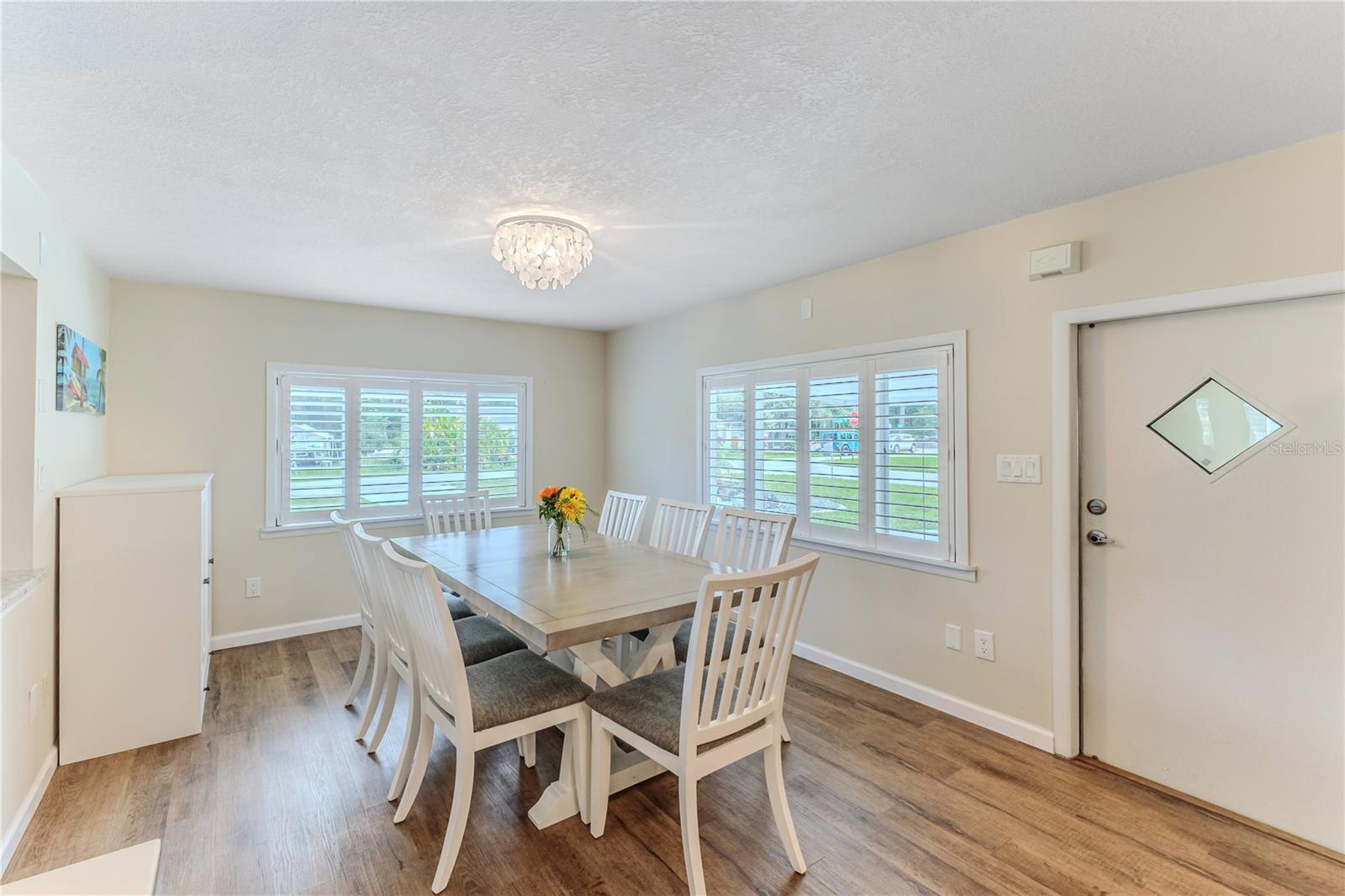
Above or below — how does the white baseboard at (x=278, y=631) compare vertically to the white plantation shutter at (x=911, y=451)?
below

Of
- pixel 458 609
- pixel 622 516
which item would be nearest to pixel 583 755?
pixel 458 609

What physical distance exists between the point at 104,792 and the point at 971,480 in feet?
12.4

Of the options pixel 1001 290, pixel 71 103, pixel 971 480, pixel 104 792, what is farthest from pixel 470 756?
pixel 1001 290

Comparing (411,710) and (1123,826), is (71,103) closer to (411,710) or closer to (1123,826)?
(411,710)

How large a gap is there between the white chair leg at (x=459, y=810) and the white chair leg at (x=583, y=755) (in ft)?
1.18

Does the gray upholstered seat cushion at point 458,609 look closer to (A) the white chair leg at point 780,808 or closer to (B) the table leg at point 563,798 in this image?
A: (B) the table leg at point 563,798

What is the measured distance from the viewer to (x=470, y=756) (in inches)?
69.4

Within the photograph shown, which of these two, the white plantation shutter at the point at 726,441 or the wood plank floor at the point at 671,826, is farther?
the white plantation shutter at the point at 726,441

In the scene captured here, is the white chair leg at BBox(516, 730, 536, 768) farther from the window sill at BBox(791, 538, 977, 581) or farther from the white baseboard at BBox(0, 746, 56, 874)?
the window sill at BBox(791, 538, 977, 581)

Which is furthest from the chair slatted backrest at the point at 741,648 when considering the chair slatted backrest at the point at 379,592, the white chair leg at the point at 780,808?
the chair slatted backrest at the point at 379,592

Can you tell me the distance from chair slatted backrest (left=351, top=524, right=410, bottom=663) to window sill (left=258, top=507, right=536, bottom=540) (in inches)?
60.0

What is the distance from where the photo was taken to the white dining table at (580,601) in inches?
74.0

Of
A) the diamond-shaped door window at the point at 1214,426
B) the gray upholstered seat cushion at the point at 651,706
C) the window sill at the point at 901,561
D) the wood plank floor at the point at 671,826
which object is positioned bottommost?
the wood plank floor at the point at 671,826

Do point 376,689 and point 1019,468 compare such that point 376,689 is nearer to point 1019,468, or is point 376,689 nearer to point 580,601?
point 580,601
